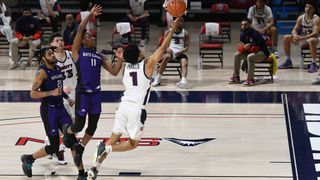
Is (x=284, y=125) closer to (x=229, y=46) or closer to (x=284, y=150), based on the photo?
(x=284, y=150)

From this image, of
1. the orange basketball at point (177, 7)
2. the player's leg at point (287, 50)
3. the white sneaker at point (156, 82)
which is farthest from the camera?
the player's leg at point (287, 50)

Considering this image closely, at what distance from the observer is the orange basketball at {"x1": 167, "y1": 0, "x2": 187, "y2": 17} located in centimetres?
1279

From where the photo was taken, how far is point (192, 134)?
14.2 metres

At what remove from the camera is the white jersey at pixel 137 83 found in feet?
36.6

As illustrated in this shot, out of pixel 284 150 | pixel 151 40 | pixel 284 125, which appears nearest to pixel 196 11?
pixel 151 40

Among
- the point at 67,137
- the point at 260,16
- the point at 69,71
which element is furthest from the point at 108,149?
the point at 260,16

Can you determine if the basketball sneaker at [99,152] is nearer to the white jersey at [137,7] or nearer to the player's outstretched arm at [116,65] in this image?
the player's outstretched arm at [116,65]

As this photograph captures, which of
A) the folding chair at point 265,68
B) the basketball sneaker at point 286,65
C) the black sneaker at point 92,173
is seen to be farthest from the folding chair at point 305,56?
the black sneaker at point 92,173

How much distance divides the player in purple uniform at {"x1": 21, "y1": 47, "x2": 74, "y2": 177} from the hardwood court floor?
0.76 metres

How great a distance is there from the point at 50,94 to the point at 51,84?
7.1 inches

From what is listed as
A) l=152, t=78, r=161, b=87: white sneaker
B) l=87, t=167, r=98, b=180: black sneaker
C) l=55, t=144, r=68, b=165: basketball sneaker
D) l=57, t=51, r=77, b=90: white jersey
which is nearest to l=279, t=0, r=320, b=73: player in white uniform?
l=152, t=78, r=161, b=87: white sneaker

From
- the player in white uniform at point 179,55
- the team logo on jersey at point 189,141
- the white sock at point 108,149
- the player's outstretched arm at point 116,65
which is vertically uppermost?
the player's outstretched arm at point 116,65

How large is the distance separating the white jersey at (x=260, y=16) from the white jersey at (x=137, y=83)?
9.70m

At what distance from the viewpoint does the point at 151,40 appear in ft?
76.9
